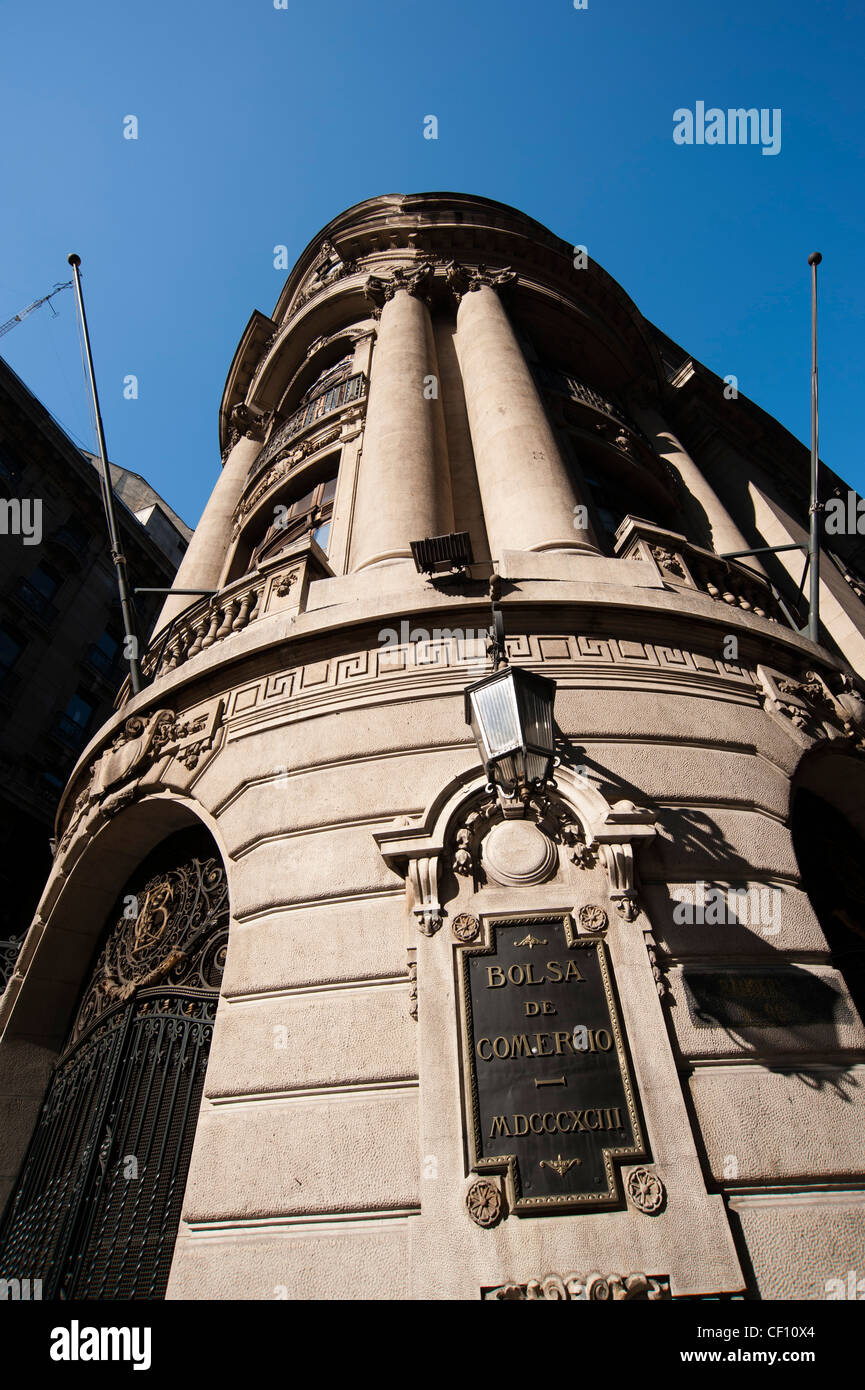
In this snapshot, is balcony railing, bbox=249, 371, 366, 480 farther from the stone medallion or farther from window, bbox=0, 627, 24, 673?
window, bbox=0, 627, 24, 673

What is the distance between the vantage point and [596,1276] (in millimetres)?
3572

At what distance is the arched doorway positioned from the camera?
5426 millimetres

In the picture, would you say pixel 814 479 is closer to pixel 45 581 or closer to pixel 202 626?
pixel 202 626

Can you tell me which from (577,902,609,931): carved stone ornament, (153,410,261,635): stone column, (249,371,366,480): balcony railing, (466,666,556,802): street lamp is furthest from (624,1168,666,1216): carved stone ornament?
(249,371,366,480): balcony railing

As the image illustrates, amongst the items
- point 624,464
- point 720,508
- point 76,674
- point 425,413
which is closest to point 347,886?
point 425,413

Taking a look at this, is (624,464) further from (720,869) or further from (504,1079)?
(504,1079)

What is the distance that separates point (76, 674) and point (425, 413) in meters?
19.0

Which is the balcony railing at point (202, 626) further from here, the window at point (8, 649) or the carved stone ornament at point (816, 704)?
the window at point (8, 649)

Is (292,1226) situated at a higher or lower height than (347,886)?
lower

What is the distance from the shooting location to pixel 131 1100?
20.0 feet

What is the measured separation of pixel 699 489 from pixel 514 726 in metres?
11.0

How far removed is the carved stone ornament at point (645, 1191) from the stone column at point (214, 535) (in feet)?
32.0

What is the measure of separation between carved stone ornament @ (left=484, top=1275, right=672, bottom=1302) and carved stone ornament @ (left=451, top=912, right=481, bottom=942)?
1788 millimetres

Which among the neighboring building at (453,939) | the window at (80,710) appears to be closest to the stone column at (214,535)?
the neighboring building at (453,939)
